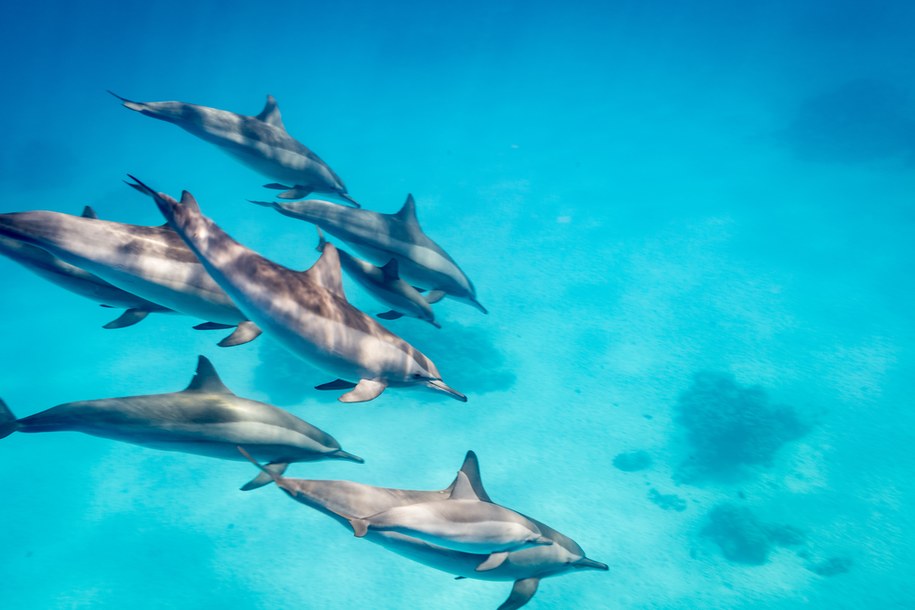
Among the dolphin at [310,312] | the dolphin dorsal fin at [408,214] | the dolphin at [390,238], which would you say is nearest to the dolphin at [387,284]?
the dolphin at [390,238]

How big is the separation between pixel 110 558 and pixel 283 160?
8323 millimetres

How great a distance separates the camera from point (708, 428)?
12.4 m

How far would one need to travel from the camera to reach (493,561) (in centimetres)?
489

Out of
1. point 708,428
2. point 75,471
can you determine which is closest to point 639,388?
point 708,428

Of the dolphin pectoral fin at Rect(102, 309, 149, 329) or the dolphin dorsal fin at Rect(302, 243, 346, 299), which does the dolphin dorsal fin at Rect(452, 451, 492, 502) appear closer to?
the dolphin dorsal fin at Rect(302, 243, 346, 299)

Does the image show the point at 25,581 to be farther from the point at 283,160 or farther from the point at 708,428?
the point at 708,428

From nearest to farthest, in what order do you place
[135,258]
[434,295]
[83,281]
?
[135,258] → [83,281] → [434,295]

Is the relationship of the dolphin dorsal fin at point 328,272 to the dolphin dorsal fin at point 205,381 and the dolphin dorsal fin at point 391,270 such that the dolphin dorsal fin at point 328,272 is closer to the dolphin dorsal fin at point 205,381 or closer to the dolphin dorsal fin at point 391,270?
the dolphin dorsal fin at point 391,270

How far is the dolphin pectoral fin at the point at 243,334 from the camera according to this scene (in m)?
4.28

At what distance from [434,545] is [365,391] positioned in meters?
1.59

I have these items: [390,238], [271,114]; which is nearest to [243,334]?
[390,238]

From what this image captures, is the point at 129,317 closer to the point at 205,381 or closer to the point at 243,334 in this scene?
the point at 205,381

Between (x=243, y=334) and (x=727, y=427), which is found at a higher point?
(x=727, y=427)

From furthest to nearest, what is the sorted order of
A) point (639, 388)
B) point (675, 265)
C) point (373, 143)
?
point (373, 143) → point (675, 265) → point (639, 388)
